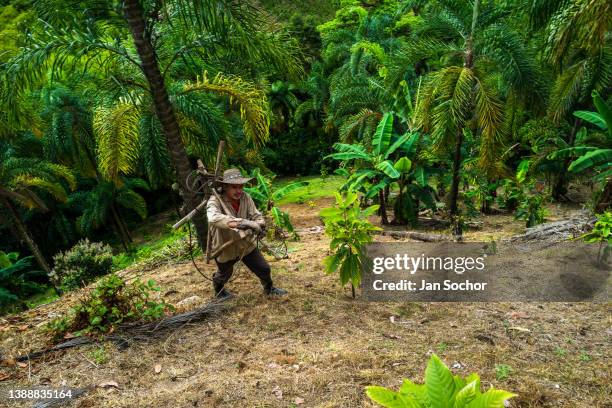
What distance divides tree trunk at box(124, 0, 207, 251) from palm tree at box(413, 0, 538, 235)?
4640 mm

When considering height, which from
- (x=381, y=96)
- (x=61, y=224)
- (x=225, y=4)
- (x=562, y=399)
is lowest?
(x=61, y=224)

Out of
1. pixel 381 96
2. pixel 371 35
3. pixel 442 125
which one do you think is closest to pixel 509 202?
pixel 381 96

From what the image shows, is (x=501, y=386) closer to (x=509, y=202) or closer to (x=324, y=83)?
(x=509, y=202)

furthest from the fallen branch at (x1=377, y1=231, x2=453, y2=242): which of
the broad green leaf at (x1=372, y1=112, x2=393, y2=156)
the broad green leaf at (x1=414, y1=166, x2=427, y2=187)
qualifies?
the broad green leaf at (x1=372, y1=112, x2=393, y2=156)

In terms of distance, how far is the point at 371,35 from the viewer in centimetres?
2305

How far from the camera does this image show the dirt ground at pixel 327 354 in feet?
12.5

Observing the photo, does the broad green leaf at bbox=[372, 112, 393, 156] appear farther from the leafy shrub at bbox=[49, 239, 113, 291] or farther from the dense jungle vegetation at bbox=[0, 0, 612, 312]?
the leafy shrub at bbox=[49, 239, 113, 291]

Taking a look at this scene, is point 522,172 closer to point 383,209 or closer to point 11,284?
point 383,209

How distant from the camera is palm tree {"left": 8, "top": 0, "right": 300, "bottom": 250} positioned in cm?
589

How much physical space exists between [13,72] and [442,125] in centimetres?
679

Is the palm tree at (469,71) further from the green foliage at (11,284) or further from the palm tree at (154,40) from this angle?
the green foliage at (11,284)

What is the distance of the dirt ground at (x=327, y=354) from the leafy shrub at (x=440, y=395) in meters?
1.83

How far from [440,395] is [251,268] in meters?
4.01

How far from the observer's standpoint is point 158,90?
6.25m
